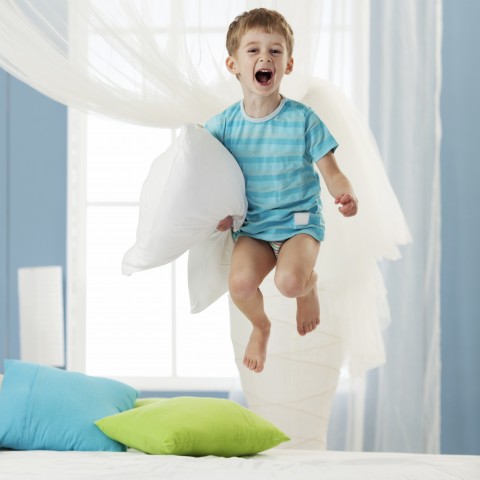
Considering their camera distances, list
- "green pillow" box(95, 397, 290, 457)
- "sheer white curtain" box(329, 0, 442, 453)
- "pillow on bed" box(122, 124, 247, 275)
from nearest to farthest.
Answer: "pillow on bed" box(122, 124, 247, 275) < "green pillow" box(95, 397, 290, 457) < "sheer white curtain" box(329, 0, 442, 453)

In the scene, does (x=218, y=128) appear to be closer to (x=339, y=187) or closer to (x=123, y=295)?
(x=339, y=187)

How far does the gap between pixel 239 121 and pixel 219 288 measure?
455 mm

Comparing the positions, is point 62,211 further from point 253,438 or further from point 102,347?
point 253,438

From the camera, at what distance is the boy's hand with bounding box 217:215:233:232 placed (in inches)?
79.0

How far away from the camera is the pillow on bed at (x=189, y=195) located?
1.91 metres

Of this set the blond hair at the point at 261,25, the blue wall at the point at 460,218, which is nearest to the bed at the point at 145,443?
the blue wall at the point at 460,218

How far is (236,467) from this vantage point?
8.16ft

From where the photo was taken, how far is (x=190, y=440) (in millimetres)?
2766

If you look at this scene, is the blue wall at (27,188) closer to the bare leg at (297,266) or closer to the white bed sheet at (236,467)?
the white bed sheet at (236,467)

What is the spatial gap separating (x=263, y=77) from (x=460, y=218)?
2.28m

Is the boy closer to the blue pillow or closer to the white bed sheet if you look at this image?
the white bed sheet

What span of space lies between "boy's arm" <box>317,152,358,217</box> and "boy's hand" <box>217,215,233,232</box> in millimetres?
234

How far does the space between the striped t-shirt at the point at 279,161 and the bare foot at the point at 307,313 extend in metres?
0.27

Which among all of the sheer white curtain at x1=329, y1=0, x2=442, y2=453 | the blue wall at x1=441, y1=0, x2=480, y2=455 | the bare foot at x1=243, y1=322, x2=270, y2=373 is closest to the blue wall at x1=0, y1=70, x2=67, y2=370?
the sheer white curtain at x1=329, y1=0, x2=442, y2=453
